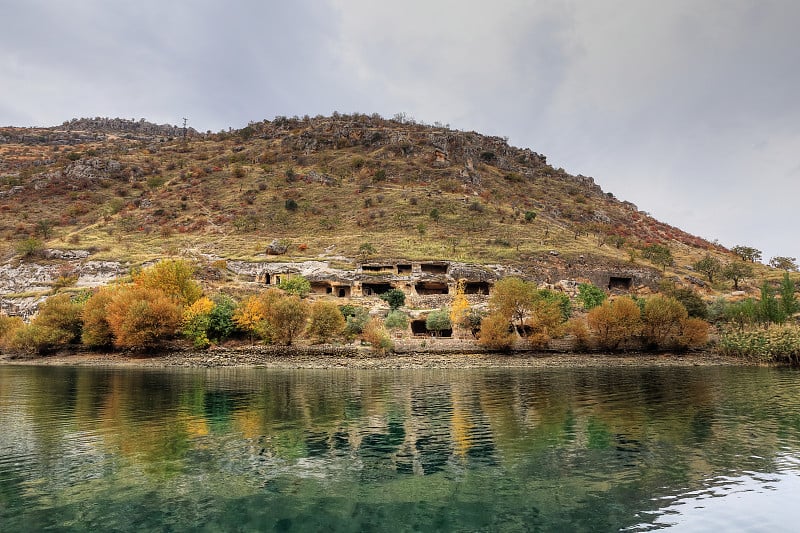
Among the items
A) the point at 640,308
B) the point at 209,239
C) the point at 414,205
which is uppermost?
the point at 414,205

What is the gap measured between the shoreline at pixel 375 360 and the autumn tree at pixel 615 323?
5.84ft

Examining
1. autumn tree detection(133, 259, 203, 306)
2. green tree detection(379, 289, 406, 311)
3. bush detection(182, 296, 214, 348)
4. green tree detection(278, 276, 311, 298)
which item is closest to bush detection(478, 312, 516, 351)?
green tree detection(379, 289, 406, 311)

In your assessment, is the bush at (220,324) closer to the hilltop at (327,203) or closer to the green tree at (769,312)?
the hilltop at (327,203)

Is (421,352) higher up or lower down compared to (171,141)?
lower down

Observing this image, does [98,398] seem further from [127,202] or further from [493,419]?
[127,202]

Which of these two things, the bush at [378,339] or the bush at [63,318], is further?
the bush at [63,318]

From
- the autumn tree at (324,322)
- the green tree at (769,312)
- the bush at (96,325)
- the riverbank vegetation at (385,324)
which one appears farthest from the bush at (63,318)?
the green tree at (769,312)

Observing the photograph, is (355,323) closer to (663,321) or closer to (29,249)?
(663,321)

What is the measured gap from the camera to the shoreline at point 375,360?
49.6m

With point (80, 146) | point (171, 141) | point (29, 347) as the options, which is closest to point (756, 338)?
point (29, 347)

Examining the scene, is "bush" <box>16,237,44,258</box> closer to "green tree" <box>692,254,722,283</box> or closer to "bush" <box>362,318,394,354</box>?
"bush" <box>362,318,394,354</box>

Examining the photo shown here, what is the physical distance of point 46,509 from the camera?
1105 centimetres

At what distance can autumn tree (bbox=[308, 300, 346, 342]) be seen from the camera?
54969 mm

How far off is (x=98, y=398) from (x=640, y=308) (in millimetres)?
55006
